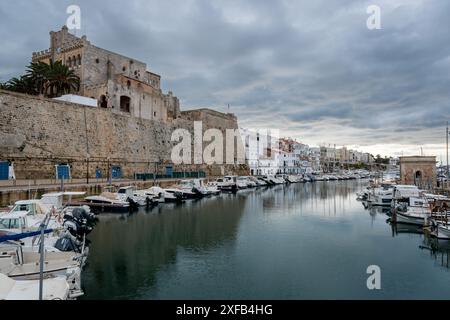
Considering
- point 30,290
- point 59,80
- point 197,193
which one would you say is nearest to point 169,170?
point 197,193

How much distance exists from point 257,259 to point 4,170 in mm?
17131

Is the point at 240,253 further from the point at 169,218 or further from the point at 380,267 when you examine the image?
the point at 169,218

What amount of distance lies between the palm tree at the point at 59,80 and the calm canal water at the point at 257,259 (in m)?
16.5

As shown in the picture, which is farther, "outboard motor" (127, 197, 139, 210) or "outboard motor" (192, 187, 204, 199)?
"outboard motor" (192, 187, 204, 199)

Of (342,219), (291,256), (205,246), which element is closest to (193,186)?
(342,219)

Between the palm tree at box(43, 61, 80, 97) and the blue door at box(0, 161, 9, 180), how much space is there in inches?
436

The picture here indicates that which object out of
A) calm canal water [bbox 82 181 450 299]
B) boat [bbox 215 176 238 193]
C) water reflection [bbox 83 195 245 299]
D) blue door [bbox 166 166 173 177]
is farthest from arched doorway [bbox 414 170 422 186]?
blue door [bbox 166 166 173 177]

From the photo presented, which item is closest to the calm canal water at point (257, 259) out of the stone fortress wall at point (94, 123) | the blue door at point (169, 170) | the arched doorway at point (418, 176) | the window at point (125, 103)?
the stone fortress wall at point (94, 123)

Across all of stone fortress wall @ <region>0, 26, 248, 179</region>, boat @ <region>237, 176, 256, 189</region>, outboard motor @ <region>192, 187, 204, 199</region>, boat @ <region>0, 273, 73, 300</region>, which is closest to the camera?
boat @ <region>0, 273, 73, 300</region>

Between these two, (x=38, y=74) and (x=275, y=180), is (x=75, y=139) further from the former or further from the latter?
(x=275, y=180)

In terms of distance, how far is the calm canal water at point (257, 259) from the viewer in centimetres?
791

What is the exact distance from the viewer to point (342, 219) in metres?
18.6

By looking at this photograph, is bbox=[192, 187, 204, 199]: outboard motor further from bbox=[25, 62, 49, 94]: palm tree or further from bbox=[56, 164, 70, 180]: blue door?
bbox=[25, 62, 49, 94]: palm tree

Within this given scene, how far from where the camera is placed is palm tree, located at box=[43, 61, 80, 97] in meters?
27.3
